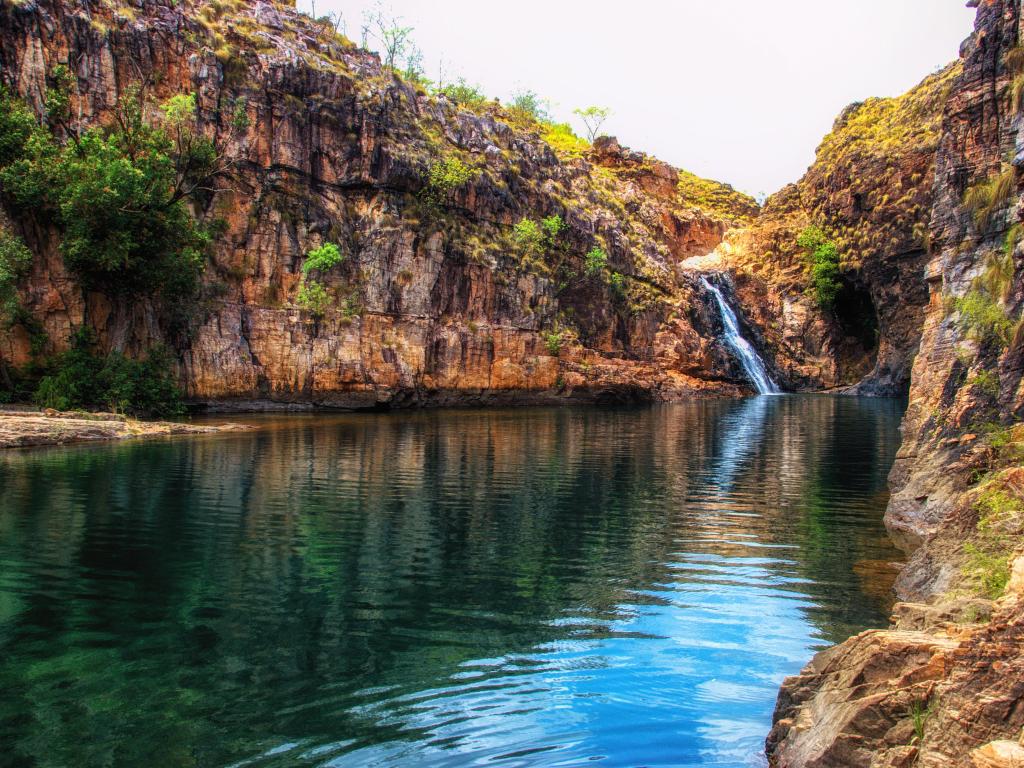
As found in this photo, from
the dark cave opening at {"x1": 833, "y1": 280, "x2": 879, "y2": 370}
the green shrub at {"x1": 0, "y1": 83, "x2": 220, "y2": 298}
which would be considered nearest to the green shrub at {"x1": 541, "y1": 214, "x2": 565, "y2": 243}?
the dark cave opening at {"x1": 833, "y1": 280, "x2": 879, "y2": 370}

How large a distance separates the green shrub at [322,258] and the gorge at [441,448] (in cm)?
24

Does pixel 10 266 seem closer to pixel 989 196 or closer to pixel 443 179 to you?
pixel 443 179

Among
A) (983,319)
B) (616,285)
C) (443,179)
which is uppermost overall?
(443,179)

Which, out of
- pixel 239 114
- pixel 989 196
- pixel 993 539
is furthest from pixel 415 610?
pixel 239 114

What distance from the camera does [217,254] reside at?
51250 mm

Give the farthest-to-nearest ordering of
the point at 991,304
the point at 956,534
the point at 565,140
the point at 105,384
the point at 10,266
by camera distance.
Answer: the point at 565,140
the point at 105,384
the point at 10,266
the point at 991,304
the point at 956,534

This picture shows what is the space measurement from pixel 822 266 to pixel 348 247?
2107 inches

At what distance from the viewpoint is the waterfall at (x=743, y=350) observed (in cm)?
8181

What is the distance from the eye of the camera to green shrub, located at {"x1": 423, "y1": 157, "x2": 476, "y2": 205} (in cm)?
6294

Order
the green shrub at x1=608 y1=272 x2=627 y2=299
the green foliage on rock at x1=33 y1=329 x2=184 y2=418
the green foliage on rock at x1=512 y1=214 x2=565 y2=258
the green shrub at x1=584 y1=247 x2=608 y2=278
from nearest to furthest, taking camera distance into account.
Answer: the green foliage on rock at x1=33 y1=329 x2=184 y2=418
the green foliage on rock at x1=512 y1=214 x2=565 y2=258
the green shrub at x1=584 y1=247 x2=608 y2=278
the green shrub at x1=608 y1=272 x2=627 y2=299

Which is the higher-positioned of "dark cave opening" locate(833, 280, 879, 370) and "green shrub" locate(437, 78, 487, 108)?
"green shrub" locate(437, 78, 487, 108)

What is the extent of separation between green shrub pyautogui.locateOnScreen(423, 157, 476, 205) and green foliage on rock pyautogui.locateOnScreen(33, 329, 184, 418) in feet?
94.5

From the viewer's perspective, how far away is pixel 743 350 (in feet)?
273

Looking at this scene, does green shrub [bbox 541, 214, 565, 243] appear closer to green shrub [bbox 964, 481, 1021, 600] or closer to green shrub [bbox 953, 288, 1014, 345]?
green shrub [bbox 953, 288, 1014, 345]
